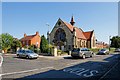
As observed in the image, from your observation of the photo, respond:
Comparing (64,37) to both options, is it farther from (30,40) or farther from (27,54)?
(27,54)

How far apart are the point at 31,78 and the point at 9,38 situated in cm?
5429

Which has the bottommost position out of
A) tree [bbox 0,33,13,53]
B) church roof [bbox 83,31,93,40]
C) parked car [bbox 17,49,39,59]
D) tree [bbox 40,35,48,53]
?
parked car [bbox 17,49,39,59]

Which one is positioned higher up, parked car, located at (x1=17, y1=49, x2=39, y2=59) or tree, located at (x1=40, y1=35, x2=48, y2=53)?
tree, located at (x1=40, y1=35, x2=48, y2=53)

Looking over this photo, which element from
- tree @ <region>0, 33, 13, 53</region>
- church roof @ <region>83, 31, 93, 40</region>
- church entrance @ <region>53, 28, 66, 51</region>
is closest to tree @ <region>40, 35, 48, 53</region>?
church entrance @ <region>53, 28, 66, 51</region>

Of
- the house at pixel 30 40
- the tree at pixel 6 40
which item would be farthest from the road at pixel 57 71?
the house at pixel 30 40

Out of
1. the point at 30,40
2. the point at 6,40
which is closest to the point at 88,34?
the point at 30,40

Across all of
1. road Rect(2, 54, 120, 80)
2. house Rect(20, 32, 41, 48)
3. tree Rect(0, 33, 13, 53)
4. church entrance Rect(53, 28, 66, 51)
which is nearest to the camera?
road Rect(2, 54, 120, 80)

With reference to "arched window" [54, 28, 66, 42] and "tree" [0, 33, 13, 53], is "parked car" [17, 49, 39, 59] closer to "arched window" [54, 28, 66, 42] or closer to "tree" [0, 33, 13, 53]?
"arched window" [54, 28, 66, 42]

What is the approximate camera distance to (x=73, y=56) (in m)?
33.4

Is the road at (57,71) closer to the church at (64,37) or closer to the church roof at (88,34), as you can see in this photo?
the church at (64,37)

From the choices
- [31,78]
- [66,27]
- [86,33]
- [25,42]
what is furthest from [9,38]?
[31,78]

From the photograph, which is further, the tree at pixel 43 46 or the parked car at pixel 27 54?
the tree at pixel 43 46

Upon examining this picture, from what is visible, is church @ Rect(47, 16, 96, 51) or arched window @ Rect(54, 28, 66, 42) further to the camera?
arched window @ Rect(54, 28, 66, 42)

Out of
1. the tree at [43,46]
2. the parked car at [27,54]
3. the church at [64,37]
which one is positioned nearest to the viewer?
the parked car at [27,54]
